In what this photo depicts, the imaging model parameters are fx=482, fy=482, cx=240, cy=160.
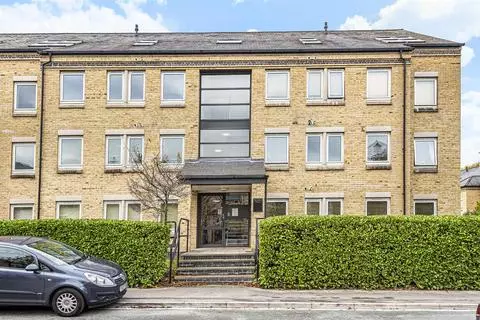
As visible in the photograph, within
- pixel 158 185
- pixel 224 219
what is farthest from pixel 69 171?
pixel 224 219

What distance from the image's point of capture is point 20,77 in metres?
19.6

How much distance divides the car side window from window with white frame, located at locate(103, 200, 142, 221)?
348 inches

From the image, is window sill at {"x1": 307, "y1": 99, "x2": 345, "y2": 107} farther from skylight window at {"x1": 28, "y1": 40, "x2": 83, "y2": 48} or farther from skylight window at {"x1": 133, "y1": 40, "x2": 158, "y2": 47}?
skylight window at {"x1": 28, "y1": 40, "x2": 83, "y2": 48}

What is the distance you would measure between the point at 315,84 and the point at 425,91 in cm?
452

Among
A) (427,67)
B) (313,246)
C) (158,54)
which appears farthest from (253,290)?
(427,67)

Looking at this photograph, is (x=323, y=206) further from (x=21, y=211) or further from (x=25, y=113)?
(x=25, y=113)

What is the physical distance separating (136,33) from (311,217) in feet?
49.9

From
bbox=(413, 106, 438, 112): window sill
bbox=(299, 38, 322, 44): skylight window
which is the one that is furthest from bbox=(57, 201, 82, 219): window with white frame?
bbox=(413, 106, 438, 112): window sill

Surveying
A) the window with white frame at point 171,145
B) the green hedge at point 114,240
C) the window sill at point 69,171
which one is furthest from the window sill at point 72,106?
the green hedge at point 114,240

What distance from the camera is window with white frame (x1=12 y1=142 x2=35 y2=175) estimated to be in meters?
19.3

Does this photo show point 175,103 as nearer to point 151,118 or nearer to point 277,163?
point 151,118

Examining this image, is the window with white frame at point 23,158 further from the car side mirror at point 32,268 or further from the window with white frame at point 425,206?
the window with white frame at point 425,206

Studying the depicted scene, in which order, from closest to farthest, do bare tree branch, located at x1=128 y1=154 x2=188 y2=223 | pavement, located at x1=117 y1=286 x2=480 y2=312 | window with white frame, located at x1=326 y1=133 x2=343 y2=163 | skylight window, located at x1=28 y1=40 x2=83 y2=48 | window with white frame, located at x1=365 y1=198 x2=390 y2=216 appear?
pavement, located at x1=117 y1=286 x2=480 y2=312 < bare tree branch, located at x1=128 y1=154 x2=188 y2=223 < window with white frame, located at x1=365 y1=198 x2=390 y2=216 < window with white frame, located at x1=326 y1=133 x2=343 y2=163 < skylight window, located at x1=28 y1=40 x2=83 y2=48

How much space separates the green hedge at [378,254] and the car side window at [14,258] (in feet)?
18.8
